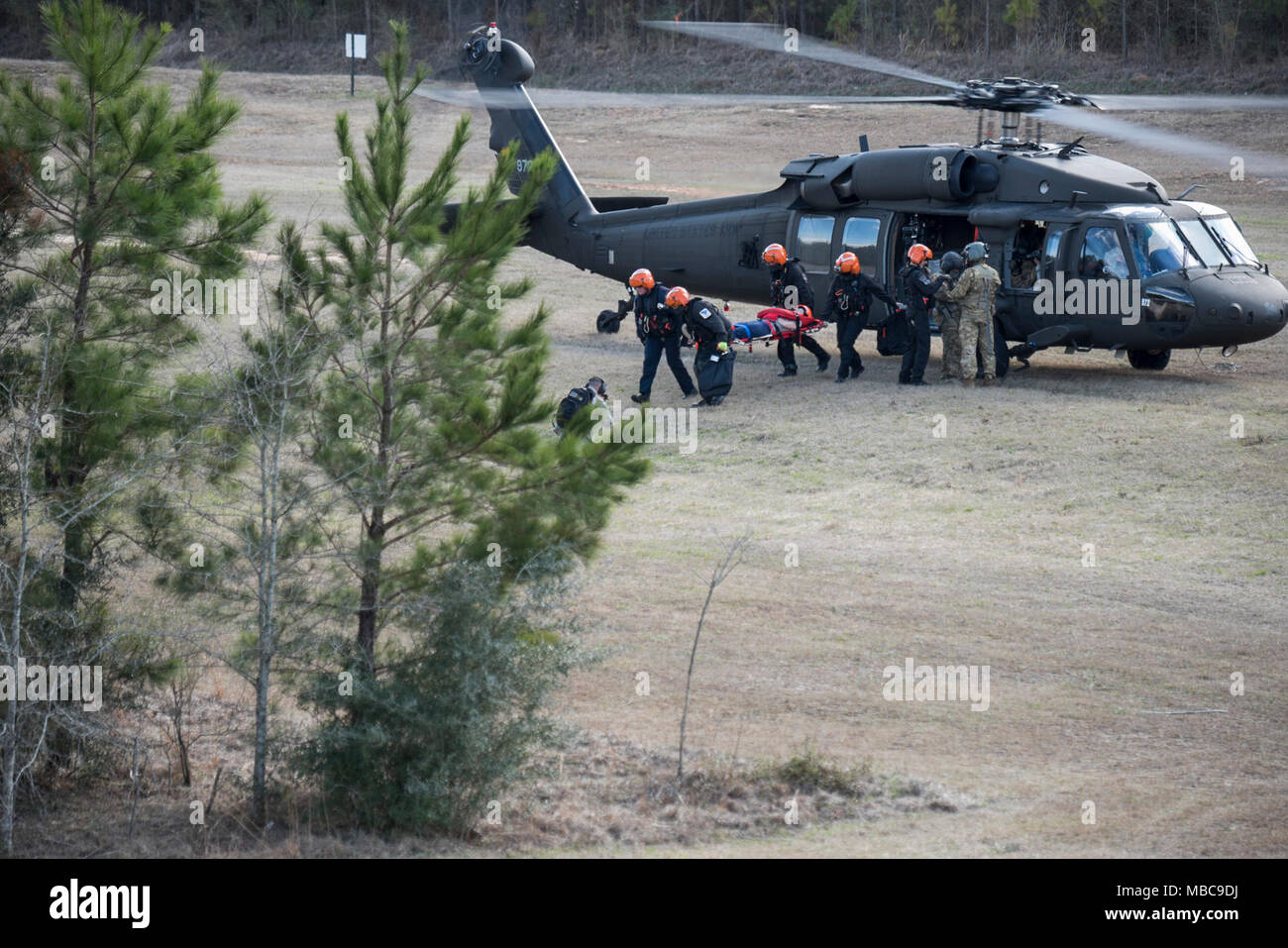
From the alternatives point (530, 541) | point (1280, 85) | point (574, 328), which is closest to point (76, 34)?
point (530, 541)

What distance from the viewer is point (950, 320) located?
18734 mm

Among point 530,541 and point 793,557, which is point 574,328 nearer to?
point 793,557

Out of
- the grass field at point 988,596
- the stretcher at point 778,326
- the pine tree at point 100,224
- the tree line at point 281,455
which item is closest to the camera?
the grass field at point 988,596

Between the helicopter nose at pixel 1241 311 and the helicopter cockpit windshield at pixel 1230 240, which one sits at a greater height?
the helicopter cockpit windshield at pixel 1230 240

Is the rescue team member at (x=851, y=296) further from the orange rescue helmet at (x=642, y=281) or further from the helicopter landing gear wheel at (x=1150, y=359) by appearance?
the helicopter landing gear wheel at (x=1150, y=359)

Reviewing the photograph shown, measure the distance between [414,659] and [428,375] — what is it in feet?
6.37

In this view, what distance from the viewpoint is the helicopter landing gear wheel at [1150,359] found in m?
19.4

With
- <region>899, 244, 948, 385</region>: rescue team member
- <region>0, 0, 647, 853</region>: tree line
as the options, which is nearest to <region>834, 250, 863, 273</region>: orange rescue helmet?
<region>899, 244, 948, 385</region>: rescue team member

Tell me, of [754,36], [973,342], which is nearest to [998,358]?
[973,342]

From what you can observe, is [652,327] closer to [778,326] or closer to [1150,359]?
[778,326]

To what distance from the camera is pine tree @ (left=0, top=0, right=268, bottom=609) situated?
10.3 metres

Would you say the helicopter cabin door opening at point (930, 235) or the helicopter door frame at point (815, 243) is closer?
the helicopter cabin door opening at point (930, 235)

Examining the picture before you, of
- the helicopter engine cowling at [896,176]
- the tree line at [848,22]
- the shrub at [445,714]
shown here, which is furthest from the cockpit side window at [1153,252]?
the tree line at [848,22]

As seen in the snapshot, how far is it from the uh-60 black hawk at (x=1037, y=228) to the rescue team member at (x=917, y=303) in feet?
2.61
